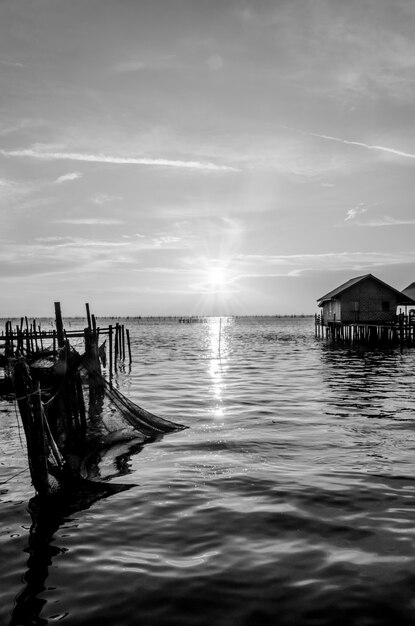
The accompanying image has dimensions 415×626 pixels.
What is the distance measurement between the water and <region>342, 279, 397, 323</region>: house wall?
37.6 m

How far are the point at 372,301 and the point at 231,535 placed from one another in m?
45.6

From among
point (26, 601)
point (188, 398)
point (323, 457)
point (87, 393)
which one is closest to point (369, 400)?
point (188, 398)

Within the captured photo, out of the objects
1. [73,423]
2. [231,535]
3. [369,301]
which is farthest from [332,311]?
[231,535]

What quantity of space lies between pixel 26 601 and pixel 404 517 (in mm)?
4808

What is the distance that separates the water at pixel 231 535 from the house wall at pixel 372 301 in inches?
1479

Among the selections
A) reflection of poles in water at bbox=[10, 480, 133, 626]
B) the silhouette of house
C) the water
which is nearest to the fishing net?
reflection of poles in water at bbox=[10, 480, 133, 626]

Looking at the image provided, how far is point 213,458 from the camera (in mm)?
10195

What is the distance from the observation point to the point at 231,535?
657 centimetres

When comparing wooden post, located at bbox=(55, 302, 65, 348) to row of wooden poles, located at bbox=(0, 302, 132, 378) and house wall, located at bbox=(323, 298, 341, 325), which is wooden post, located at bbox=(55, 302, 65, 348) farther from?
house wall, located at bbox=(323, 298, 341, 325)

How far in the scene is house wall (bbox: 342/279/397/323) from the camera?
49.2m

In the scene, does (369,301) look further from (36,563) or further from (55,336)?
(36,563)

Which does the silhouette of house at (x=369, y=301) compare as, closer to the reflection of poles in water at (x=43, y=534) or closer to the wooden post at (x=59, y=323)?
the wooden post at (x=59, y=323)

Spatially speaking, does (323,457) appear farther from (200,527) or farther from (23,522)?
(23,522)

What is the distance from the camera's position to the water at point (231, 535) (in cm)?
502
